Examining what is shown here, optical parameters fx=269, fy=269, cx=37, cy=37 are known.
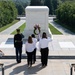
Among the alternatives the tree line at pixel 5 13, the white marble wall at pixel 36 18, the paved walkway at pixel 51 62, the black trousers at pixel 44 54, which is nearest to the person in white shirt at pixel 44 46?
the black trousers at pixel 44 54

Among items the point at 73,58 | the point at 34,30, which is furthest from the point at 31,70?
the point at 34,30

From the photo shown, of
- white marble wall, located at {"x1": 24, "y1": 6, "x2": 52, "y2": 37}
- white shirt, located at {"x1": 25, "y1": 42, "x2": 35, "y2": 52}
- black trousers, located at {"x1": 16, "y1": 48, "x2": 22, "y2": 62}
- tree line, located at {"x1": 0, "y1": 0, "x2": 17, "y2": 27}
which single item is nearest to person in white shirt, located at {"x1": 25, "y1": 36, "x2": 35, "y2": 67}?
white shirt, located at {"x1": 25, "y1": 42, "x2": 35, "y2": 52}

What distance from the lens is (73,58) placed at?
40.1ft

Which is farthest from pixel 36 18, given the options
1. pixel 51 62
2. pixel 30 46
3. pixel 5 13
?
pixel 5 13

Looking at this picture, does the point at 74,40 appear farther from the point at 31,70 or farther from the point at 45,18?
the point at 31,70

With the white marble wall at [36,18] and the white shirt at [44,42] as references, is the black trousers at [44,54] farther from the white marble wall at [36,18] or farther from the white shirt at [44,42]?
the white marble wall at [36,18]

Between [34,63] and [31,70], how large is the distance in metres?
0.89

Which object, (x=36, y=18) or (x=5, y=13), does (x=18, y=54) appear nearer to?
(x=36, y=18)

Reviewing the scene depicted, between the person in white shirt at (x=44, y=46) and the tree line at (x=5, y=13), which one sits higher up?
the person in white shirt at (x=44, y=46)

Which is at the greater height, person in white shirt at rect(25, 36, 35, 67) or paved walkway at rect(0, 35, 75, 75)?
person in white shirt at rect(25, 36, 35, 67)

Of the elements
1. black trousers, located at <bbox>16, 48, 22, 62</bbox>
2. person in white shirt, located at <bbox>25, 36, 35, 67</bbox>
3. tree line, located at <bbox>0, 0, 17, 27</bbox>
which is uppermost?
person in white shirt, located at <bbox>25, 36, 35, 67</bbox>

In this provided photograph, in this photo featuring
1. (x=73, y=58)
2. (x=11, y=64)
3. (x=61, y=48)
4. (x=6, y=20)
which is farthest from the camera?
(x=6, y=20)

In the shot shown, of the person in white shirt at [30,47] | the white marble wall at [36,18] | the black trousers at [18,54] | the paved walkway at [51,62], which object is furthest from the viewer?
the white marble wall at [36,18]

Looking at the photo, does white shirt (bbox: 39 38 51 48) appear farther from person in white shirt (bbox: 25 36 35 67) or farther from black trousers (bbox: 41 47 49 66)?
person in white shirt (bbox: 25 36 35 67)
